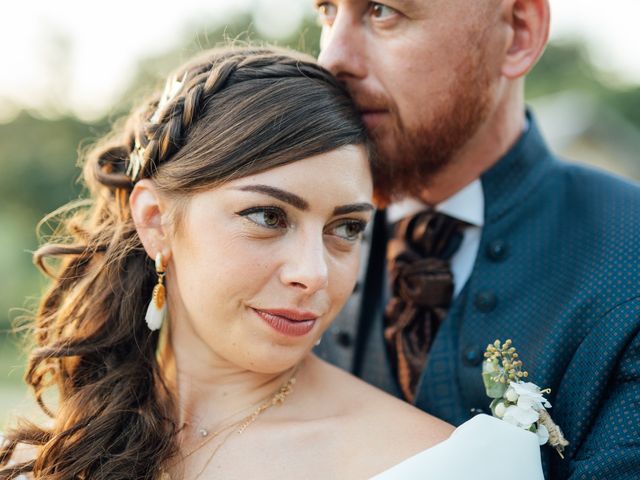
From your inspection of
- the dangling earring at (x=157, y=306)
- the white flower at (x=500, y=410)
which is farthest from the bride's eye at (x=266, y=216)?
the white flower at (x=500, y=410)

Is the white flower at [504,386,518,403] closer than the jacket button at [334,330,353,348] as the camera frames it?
Yes

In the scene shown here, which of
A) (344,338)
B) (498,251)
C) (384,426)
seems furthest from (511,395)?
(344,338)

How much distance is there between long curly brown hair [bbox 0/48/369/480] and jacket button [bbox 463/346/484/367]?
3.09ft

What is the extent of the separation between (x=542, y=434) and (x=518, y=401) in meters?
0.13

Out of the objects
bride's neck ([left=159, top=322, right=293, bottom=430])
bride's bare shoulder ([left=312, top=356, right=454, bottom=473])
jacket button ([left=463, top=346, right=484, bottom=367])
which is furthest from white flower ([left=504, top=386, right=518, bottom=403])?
bride's neck ([left=159, top=322, right=293, bottom=430])

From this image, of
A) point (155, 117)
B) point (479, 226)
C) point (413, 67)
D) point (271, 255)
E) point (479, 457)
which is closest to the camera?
Answer: point (479, 457)

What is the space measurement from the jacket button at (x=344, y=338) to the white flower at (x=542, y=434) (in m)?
1.31

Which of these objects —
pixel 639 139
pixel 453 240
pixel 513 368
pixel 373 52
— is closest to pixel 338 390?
pixel 513 368

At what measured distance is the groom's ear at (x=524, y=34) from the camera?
3.27 metres

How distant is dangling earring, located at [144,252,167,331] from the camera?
9.36 ft

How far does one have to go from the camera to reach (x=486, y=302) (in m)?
3.04

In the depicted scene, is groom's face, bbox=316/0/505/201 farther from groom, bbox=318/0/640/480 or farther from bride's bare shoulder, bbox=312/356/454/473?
bride's bare shoulder, bbox=312/356/454/473

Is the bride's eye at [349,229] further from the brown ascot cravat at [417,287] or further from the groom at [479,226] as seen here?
the brown ascot cravat at [417,287]

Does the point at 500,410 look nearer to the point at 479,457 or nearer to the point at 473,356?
the point at 479,457
